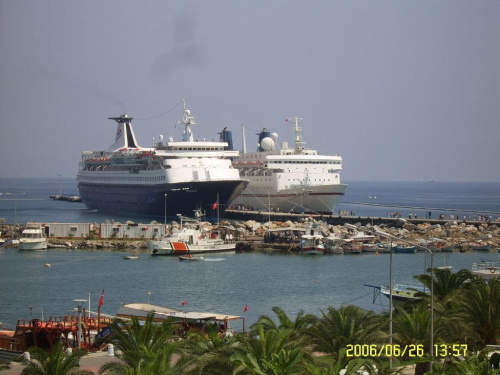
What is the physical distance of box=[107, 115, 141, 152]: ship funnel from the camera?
284ft

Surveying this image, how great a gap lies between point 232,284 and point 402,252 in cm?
1541

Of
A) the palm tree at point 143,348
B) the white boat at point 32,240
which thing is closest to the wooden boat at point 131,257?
the white boat at point 32,240

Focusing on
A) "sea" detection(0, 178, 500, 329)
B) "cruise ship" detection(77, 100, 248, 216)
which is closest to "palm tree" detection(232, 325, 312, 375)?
"sea" detection(0, 178, 500, 329)

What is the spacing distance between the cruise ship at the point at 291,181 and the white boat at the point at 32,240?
21072mm

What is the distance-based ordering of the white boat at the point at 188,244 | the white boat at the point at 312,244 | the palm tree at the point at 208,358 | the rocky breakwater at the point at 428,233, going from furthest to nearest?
the rocky breakwater at the point at 428,233 → the white boat at the point at 312,244 → the white boat at the point at 188,244 → the palm tree at the point at 208,358

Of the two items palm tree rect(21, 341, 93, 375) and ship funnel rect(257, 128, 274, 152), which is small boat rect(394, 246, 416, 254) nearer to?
ship funnel rect(257, 128, 274, 152)

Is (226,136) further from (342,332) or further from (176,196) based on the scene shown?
(342,332)

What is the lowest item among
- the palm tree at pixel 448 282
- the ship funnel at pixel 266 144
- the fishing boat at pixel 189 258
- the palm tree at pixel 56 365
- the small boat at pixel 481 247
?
the fishing boat at pixel 189 258

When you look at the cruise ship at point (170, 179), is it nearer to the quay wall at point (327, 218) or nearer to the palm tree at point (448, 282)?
the quay wall at point (327, 218)

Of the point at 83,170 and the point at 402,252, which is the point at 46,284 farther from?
the point at 83,170

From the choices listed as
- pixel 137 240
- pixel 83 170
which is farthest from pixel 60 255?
pixel 83 170

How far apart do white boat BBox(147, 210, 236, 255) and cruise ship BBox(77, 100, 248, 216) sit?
12954 millimetres

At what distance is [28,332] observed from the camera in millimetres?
21438

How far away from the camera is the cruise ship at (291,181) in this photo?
220 ft
